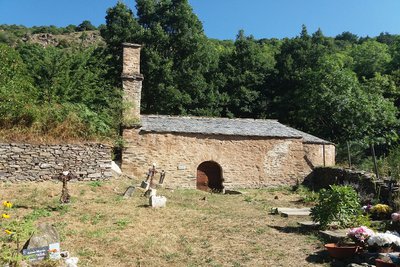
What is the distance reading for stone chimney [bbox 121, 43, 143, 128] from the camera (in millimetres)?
16359

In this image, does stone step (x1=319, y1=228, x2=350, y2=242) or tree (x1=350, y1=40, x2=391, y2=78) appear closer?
stone step (x1=319, y1=228, x2=350, y2=242)

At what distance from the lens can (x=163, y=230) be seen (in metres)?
8.59

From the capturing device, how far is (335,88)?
25.9 meters

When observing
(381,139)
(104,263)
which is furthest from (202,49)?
(104,263)

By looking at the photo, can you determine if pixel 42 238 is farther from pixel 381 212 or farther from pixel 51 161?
pixel 51 161

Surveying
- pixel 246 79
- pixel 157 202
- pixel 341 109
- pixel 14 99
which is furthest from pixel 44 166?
pixel 246 79

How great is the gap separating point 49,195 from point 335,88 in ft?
67.4

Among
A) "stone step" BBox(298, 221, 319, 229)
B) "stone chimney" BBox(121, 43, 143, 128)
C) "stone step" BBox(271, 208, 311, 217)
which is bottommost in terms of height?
"stone step" BBox(271, 208, 311, 217)

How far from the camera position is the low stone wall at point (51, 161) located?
1293 cm

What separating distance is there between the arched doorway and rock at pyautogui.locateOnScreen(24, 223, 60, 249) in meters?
11.6

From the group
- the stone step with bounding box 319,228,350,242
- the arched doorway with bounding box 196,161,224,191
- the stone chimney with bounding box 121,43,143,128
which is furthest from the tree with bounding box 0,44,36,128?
the stone step with bounding box 319,228,350,242

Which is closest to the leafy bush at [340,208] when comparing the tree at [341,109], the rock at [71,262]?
the rock at [71,262]

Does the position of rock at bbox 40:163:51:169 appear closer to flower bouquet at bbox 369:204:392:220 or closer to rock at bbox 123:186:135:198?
rock at bbox 123:186:135:198

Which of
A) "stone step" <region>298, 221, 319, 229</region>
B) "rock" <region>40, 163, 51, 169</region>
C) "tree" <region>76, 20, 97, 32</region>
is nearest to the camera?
"stone step" <region>298, 221, 319, 229</region>
